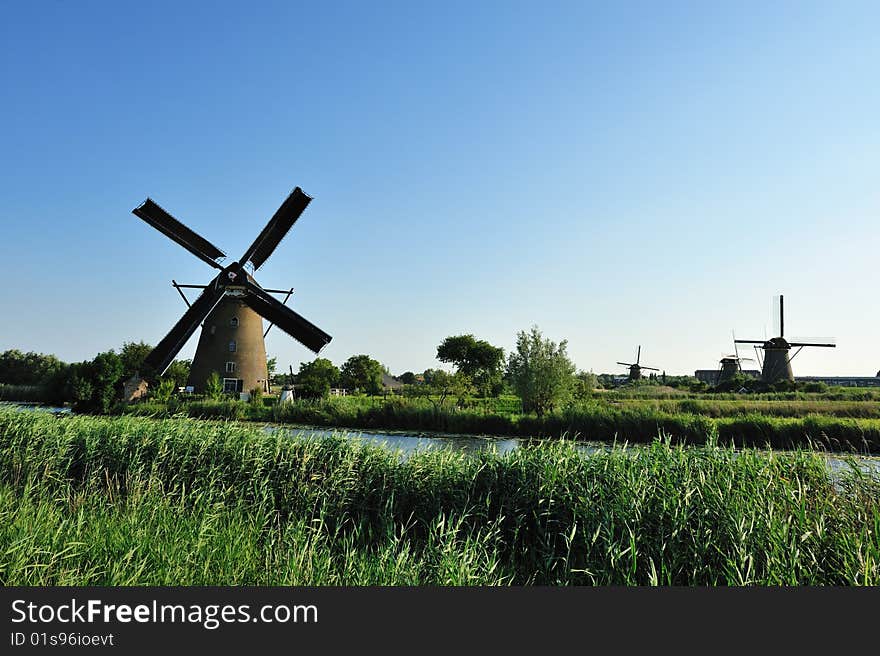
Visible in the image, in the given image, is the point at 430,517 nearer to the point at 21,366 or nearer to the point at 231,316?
the point at 231,316

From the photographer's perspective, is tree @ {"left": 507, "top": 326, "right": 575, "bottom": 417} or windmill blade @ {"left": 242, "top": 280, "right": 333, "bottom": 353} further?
windmill blade @ {"left": 242, "top": 280, "right": 333, "bottom": 353}

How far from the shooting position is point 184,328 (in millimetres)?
27812

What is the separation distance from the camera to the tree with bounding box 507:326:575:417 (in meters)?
23.2

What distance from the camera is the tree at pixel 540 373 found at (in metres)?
23.2

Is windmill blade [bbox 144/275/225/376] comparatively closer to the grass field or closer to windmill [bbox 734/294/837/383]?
the grass field

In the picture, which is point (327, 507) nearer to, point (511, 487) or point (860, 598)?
point (511, 487)

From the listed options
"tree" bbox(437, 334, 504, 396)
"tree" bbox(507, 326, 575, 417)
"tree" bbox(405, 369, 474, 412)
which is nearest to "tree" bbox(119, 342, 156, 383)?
"tree" bbox(405, 369, 474, 412)

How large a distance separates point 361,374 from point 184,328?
47.7 feet

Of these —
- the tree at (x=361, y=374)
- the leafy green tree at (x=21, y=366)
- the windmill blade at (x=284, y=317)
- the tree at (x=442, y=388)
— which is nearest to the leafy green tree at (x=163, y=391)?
the windmill blade at (x=284, y=317)

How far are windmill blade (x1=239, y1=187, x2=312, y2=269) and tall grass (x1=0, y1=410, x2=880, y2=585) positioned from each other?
1864 centimetres

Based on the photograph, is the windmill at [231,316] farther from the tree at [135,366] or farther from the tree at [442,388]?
the tree at [442,388]

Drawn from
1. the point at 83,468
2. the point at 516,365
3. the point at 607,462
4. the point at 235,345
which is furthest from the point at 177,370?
the point at 607,462

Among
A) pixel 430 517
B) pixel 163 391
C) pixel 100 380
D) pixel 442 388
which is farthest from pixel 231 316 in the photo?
pixel 430 517

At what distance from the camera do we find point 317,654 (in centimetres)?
304
